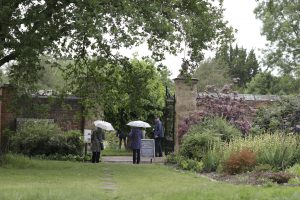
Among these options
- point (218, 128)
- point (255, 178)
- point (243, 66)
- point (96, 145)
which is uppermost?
point (243, 66)

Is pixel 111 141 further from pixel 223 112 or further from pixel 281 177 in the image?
pixel 281 177

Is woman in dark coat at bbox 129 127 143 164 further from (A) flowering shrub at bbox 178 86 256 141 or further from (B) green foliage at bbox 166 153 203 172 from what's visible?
(A) flowering shrub at bbox 178 86 256 141

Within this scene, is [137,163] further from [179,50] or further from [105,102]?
[179,50]

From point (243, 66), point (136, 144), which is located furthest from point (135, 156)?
point (243, 66)

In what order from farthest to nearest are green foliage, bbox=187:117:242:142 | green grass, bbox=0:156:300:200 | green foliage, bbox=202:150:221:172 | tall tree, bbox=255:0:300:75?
1. tall tree, bbox=255:0:300:75
2. green foliage, bbox=187:117:242:142
3. green foliage, bbox=202:150:221:172
4. green grass, bbox=0:156:300:200

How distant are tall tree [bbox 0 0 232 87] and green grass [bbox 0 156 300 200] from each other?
2974 millimetres

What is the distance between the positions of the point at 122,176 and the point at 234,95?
8.62 metres

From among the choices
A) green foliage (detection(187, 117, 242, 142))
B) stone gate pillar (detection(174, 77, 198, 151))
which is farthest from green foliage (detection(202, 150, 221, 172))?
stone gate pillar (detection(174, 77, 198, 151))

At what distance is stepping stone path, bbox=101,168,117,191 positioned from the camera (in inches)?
466

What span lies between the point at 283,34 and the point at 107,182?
3376 centimetres

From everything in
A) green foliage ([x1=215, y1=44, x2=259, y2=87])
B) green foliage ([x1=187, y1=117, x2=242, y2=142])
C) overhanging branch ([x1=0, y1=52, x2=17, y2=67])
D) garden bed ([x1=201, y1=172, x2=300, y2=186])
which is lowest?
garden bed ([x1=201, y1=172, x2=300, y2=186])

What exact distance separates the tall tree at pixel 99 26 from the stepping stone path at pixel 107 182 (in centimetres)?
357

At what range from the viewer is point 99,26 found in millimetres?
13414

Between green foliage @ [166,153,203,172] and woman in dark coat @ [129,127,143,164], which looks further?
woman in dark coat @ [129,127,143,164]
